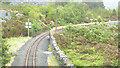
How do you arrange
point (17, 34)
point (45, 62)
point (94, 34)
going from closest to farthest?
point (45, 62) < point (17, 34) < point (94, 34)

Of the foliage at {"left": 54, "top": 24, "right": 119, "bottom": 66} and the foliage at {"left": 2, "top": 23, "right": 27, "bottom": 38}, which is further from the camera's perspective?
the foliage at {"left": 2, "top": 23, "right": 27, "bottom": 38}

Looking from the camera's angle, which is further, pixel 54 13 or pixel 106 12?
pixel 106 12

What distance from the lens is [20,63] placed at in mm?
6859

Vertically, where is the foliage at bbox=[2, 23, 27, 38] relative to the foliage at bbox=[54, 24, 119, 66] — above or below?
above

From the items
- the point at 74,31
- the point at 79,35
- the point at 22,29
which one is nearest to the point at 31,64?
the point at 22,29

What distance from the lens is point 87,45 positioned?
466 inches

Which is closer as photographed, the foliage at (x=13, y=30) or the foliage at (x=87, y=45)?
the foliage at (x=87, y=45)

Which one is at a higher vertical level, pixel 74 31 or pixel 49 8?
pixel 49 8

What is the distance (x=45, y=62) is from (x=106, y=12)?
36952 mm

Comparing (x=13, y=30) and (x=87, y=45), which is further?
(x=13, y=30)

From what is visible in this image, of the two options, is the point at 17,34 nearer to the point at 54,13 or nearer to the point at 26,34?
the point at 26,34

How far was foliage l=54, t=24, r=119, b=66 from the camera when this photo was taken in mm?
8341

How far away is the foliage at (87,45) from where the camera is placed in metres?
8.34

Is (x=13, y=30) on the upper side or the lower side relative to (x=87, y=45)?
upper
